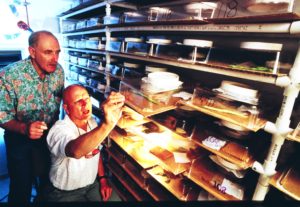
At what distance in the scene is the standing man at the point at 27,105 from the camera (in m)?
1.84

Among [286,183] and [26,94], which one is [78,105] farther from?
[286,183]

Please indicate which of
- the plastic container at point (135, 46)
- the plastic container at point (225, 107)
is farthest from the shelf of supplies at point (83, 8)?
the plastic container at point (225, 107)

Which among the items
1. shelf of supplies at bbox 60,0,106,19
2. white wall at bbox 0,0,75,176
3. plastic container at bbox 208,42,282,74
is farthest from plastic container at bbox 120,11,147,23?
white wall at bbox 0,0,75,176

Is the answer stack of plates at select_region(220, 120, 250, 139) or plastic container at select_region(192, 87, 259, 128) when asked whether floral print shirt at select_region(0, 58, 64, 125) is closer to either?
plastic container at select_region(192, 87, 259, 128)

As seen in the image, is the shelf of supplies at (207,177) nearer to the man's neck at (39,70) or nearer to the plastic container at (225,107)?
the plastic container at (225,107)

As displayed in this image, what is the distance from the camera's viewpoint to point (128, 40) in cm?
213

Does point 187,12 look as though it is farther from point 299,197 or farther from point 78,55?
point 78,55

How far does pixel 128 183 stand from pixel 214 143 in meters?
1.53

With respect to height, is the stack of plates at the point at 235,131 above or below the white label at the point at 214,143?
above

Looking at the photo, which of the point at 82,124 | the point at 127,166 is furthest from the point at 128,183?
the point at 82,124

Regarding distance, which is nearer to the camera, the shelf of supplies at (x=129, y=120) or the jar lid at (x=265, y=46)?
the jar lid at (x=265, y=46)

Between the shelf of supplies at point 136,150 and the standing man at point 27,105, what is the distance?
0.83m

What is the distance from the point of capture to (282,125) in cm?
105

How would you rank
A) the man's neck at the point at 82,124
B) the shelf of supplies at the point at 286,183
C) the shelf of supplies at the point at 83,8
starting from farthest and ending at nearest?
the shelf of supplies at the point at 83,8 → the man's neck at the point at 82,124 → the shelf of supplies at the point at 286,183
